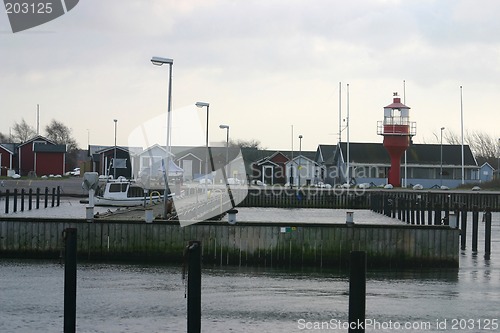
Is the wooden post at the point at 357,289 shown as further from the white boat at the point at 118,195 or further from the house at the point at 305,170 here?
the house at the point at 305,170

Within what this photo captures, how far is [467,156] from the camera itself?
101m

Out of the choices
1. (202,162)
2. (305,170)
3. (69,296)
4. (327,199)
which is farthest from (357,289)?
(305,170)

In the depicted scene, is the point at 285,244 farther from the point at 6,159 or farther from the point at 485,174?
the point at 485,174

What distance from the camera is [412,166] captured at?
9781 cm

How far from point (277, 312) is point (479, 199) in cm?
5566

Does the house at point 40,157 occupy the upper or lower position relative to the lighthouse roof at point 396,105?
lower

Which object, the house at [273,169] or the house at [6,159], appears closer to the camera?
the house at [6,159]

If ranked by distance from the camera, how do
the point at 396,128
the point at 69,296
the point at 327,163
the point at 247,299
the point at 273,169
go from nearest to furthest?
the point at 69,296
the point at 247,299
the point at 396,128
the point at 273,169
the point at 327,163

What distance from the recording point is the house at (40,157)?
103 metres

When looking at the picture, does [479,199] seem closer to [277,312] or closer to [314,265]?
[314,265]

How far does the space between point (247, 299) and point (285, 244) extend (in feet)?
17.9

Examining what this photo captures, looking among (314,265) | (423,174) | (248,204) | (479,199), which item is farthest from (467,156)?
(314,265)

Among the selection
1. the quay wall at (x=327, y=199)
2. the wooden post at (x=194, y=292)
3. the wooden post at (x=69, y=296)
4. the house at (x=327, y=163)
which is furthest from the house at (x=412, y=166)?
the wooden post at (x=194, y=292)

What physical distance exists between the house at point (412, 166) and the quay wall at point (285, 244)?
69.3 meters
